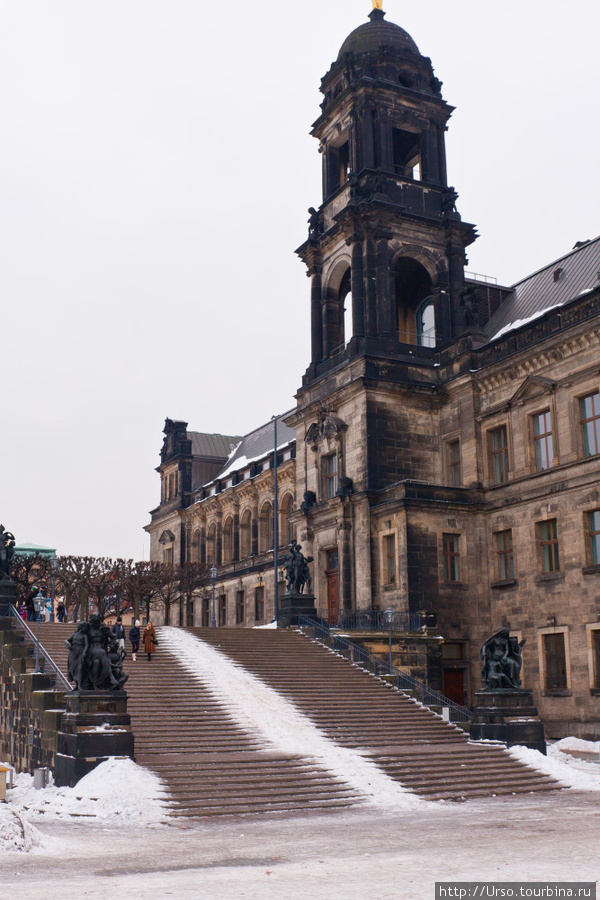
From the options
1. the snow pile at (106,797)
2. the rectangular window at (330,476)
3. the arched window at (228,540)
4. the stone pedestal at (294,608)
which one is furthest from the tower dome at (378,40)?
the snow pile at (106,797)

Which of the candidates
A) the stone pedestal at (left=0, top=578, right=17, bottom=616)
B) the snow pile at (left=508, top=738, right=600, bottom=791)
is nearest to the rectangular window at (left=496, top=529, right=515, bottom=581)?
the snow pile at (left=508, top=738, right=600, bottom=791)

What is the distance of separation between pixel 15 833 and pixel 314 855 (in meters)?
4.51

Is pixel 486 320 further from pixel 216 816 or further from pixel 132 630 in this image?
pixel 216 816

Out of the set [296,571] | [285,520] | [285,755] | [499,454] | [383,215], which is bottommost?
[285,755]

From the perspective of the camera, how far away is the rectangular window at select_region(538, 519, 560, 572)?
36750mm

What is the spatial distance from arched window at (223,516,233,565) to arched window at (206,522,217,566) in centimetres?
174

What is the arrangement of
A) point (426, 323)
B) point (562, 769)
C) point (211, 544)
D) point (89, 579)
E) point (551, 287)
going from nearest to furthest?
1. point (562, 769)
2. point (551, 287)
3. point (426, 323)
4. point (89, 579)
5. point (211, 544)

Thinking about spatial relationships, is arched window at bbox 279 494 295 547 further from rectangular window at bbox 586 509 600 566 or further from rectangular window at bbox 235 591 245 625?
rectangular window at bbox 586 509 600 566

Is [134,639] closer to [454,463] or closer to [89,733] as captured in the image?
[89,733]

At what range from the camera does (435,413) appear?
4434 cm

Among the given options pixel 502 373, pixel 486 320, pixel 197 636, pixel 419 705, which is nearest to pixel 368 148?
pixel 486 320

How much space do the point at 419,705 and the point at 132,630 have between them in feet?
31.0

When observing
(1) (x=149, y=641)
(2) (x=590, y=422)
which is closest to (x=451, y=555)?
(2) (x=590, y=422)

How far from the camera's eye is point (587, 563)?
34.6 metres
